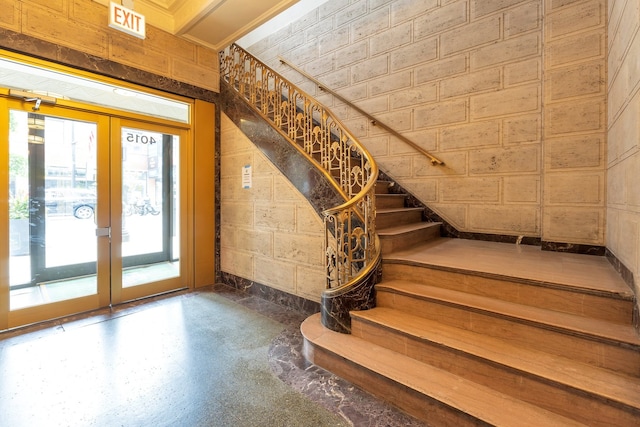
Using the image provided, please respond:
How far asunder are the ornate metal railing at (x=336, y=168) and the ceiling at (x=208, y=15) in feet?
1.74

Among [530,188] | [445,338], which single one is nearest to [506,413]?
[445,338]

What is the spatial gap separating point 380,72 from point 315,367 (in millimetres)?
3882

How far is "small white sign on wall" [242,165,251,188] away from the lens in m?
3.91

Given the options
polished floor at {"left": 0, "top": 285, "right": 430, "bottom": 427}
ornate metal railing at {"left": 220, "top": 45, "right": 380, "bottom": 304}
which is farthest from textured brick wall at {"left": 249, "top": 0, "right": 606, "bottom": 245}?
polished floor at {"left": 0, "top": 285, "right": 430, "bottom": 427}

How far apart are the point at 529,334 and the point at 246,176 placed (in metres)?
3.45

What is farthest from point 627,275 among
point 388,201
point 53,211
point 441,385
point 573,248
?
point 53,211

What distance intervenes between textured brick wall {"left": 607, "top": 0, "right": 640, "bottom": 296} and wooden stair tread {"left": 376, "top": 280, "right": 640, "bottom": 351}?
11.0 inches

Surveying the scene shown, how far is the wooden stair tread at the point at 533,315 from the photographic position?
1527 millimetres

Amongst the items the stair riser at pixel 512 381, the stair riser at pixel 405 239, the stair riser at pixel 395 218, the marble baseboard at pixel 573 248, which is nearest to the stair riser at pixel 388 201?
the stair riser at pixel 395 218

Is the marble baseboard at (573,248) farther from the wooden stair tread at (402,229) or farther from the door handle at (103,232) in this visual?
the door handle at (103,232)

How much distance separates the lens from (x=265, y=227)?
147 inches

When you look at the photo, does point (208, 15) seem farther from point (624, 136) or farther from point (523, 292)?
point (523, 292)

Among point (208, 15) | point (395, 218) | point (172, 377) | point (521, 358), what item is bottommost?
point (172, 377)

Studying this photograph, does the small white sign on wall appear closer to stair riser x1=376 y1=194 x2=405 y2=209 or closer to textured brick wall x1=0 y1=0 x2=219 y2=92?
textured brick wall x1=0 y1=0 x2=219 y2=92
